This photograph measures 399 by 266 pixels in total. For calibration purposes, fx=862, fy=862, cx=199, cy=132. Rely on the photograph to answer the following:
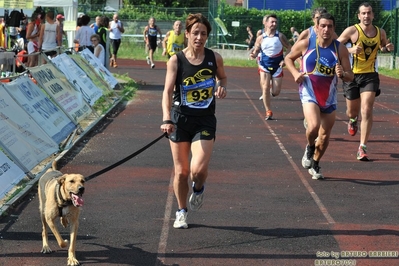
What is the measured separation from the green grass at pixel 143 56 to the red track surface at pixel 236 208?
64.3 ft

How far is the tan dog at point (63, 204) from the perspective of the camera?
6688 mm

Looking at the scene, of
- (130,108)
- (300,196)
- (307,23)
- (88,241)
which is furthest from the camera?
(307,23)

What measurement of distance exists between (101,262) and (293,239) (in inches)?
71.5

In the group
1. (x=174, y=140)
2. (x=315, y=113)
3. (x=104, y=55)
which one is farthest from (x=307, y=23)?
(x=174, y=140)

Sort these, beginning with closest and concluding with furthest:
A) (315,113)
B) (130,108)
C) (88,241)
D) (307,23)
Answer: (88,241)
(315,113)
(130,108)
(307,23)

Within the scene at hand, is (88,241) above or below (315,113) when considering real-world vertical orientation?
below

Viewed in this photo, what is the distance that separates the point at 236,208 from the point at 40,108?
13.7 feet

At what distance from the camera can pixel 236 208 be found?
29.6 ft

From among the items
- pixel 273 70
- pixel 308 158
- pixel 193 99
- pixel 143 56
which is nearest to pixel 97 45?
pixel 273 70

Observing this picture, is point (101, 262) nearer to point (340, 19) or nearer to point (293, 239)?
point (293, 239)

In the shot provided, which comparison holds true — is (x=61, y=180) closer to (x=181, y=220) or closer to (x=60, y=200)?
(x=60, y=200)

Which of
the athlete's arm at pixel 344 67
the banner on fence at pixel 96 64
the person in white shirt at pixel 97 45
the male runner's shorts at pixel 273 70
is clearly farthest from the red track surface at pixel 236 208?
the person in white shirt at pixel 97 45

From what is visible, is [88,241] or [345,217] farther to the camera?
[345,217]

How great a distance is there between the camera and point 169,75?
779 cm
